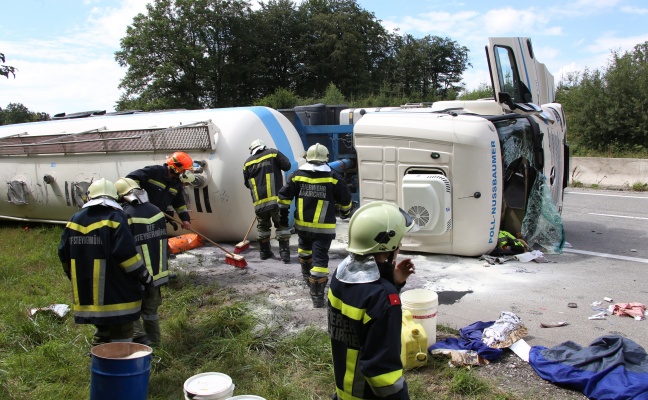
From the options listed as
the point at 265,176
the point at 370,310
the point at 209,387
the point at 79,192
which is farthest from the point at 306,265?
the point at 79,192

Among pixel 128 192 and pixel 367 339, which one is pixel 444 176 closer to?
pixel 128 192

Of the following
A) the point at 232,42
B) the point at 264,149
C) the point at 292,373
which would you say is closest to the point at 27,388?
the point at 292,373

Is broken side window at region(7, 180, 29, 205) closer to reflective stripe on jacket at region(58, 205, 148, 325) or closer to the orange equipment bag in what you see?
the orange equipment bag

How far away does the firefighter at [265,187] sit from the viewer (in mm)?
7145

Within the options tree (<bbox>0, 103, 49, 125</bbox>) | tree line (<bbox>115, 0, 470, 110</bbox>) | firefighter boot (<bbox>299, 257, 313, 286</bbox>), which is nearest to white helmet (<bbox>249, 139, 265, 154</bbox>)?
firefighter boot (<bbox>299, 257, 313, 286</bbox>)

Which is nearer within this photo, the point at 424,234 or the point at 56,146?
the point at 424,234

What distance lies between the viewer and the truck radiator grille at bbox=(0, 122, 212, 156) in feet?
26.1

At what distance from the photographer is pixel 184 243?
25.9 feet

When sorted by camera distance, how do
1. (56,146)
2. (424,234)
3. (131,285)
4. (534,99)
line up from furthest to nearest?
(56,146) → (534,99) → (424,234) → (131,285)

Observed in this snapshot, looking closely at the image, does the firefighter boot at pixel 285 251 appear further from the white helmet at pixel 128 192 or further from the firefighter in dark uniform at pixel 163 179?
the white helmet at pixel 128 192

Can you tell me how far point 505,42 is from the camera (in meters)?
7.88

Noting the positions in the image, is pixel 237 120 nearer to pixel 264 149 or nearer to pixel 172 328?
pixel 264 149

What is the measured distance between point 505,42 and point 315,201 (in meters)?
4.25

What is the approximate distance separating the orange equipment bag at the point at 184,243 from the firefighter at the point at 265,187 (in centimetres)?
125
